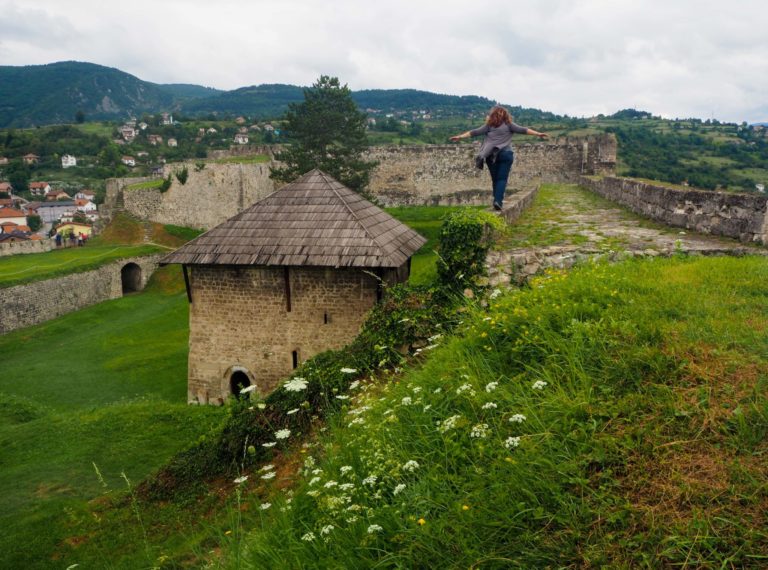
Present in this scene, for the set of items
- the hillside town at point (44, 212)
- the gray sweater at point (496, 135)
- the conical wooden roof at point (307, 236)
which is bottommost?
the hillside town at point (44, 212)

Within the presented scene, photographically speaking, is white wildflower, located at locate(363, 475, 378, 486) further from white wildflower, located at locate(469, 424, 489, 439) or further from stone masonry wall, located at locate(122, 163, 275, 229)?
stone masonry wall, located at locate(122, 163, 275, 229)

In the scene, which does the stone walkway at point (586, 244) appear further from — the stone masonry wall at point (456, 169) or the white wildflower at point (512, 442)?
the stone masonry wall at point (456, 169)

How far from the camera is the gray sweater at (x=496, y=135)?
25.4ft

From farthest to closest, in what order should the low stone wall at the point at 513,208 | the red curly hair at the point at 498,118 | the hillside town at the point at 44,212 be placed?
the hillside town at the point at 44,212
the low stone wall at the point at 513,208
the red curly hair at the point at 498,118

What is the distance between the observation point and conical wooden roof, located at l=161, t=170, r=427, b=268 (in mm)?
9266

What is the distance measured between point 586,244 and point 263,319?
639cm

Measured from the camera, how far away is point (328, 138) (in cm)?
2966

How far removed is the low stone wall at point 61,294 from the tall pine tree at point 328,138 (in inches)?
414

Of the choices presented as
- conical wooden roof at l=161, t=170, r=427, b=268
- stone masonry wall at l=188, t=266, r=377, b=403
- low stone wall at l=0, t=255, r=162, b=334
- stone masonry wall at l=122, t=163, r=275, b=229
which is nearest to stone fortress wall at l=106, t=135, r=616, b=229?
stone masonry wall at l=122, t=163, r=275, b=229

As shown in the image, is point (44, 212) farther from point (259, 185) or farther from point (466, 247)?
point (466, 247)

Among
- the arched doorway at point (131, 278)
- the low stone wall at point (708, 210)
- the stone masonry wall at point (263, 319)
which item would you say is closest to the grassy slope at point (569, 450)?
the low stone wall at point (708, 210)

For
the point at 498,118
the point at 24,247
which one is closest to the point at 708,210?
the point at 498,118

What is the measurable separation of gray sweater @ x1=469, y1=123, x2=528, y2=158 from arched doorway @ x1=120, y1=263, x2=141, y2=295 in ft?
92.1

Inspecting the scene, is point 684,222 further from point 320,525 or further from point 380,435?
point 320,525
